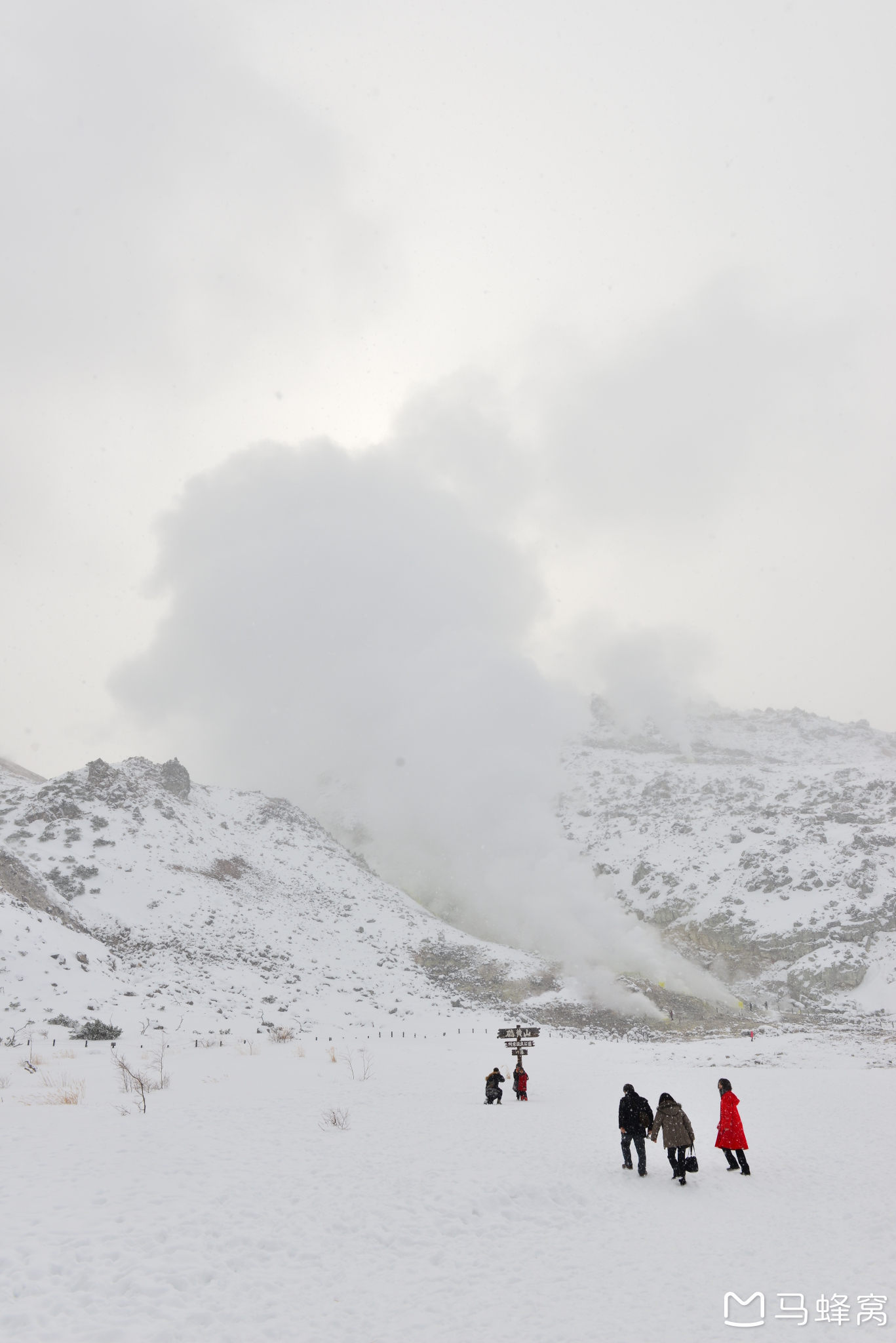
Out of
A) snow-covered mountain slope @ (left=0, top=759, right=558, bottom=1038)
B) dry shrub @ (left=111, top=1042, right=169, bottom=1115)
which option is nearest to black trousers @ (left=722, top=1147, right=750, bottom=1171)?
dry shrub @ (left=111, top=1042, right=169, bottom=1115)

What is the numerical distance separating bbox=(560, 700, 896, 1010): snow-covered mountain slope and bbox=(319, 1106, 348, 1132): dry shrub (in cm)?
5061

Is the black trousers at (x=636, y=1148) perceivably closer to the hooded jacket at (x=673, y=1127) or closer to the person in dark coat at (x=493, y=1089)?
the hooded jacket at (x=673, y=1127)

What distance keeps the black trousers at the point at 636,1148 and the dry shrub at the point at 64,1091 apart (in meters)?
11.6

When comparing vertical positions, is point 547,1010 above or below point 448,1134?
below

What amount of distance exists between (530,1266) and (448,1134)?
6648 mm

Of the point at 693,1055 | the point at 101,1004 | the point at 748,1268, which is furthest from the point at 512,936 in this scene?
the point at 748,1268

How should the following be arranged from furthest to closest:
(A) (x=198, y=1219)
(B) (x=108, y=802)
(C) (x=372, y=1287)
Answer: (B) (x=108, y=802)
(A) (x=198, y=1219)
(C) (x=372, y=1287)

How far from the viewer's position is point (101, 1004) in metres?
27.5

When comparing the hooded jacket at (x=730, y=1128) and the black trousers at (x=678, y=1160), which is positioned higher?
the hooded jacket at (x=730, y=1128)

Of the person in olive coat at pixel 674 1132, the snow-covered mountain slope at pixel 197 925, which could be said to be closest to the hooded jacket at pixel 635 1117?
the person in olive coat at pixel 674 1132

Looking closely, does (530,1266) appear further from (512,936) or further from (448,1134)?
(512,936)

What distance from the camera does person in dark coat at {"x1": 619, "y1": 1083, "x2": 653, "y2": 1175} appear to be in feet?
37.4

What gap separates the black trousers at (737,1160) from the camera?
11.5 meters

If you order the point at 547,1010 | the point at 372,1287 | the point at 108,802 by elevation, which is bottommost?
the point at 547,1010
